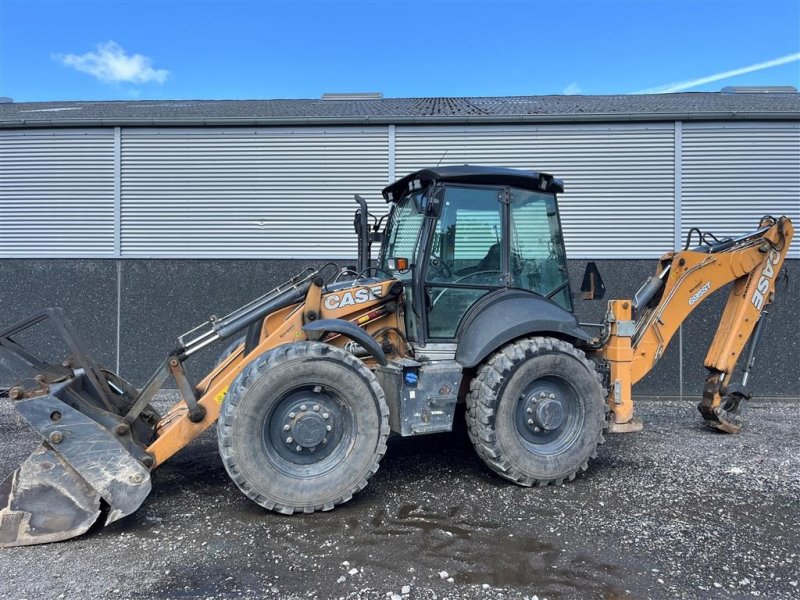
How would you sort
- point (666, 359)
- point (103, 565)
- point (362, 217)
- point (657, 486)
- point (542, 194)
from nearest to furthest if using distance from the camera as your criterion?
point (103, 565) < point (657, 486) < point (542, 194) < point (362, 217) < point (666, 359)

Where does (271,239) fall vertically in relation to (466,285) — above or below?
above

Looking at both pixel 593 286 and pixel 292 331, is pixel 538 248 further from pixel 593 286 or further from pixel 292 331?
pixel 292 331

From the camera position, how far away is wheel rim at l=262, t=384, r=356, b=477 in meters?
4.01

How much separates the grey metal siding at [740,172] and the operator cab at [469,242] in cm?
477

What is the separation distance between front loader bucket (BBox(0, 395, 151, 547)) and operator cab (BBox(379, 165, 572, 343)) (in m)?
2.36

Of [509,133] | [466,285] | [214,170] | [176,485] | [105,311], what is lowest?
[176,485]

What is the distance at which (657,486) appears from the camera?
4.62 metres

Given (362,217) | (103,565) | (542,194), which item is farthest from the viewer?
(362,217)

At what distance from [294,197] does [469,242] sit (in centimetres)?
481

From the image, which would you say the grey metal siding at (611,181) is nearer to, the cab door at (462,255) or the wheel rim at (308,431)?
the cab door at (462,255)

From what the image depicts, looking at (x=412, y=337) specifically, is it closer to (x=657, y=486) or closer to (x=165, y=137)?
(x=657, y=486)

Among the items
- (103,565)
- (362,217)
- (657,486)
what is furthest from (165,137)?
(657,486)

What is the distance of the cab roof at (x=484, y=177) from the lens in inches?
185

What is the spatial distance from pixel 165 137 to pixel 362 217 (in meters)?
5.08
